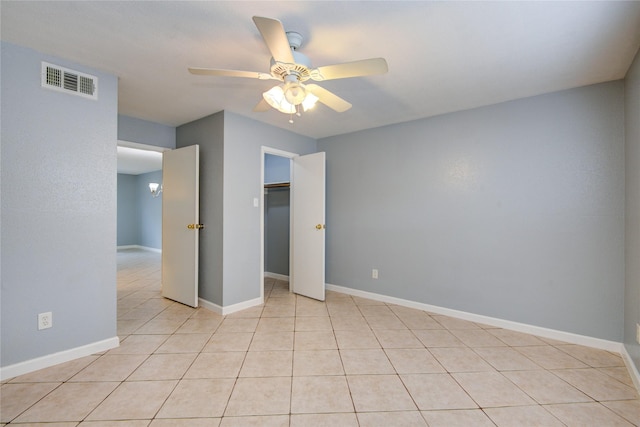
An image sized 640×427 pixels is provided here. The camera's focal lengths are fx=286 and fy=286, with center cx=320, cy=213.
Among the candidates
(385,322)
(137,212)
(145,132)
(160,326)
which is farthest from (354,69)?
(137,212)

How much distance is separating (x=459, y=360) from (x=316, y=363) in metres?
1.13

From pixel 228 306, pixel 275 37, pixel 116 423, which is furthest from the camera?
pixel 228 306

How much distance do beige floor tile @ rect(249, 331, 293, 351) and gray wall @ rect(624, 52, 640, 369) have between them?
8.30ft

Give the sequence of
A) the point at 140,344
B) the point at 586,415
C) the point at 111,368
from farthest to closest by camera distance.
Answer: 1. the point at 140,344
2. the point at 111,368
3. the point at 586,415

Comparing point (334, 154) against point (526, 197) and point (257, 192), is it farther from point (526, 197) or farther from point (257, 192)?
point (526, 197)

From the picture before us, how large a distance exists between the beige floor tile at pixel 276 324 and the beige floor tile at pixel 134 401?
1.01m

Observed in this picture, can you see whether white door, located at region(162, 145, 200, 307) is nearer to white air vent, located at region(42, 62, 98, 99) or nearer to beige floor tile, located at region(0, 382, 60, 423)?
white air vent, located at region(42, 62, 98, 99)

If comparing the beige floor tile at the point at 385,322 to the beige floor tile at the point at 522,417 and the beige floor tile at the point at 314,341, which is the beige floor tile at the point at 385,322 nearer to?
the beige floor tile at the point at 314,341

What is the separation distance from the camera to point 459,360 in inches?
88.8

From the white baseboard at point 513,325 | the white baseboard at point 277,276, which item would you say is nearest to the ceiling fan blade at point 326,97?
the white baseboard at point 513,325

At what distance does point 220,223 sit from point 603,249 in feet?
11.9

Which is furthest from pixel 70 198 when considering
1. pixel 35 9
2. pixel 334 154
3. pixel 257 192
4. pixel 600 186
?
pixel 600 186

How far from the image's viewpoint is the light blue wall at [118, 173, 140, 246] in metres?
8.65

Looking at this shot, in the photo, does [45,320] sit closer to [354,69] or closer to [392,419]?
[392,419]
